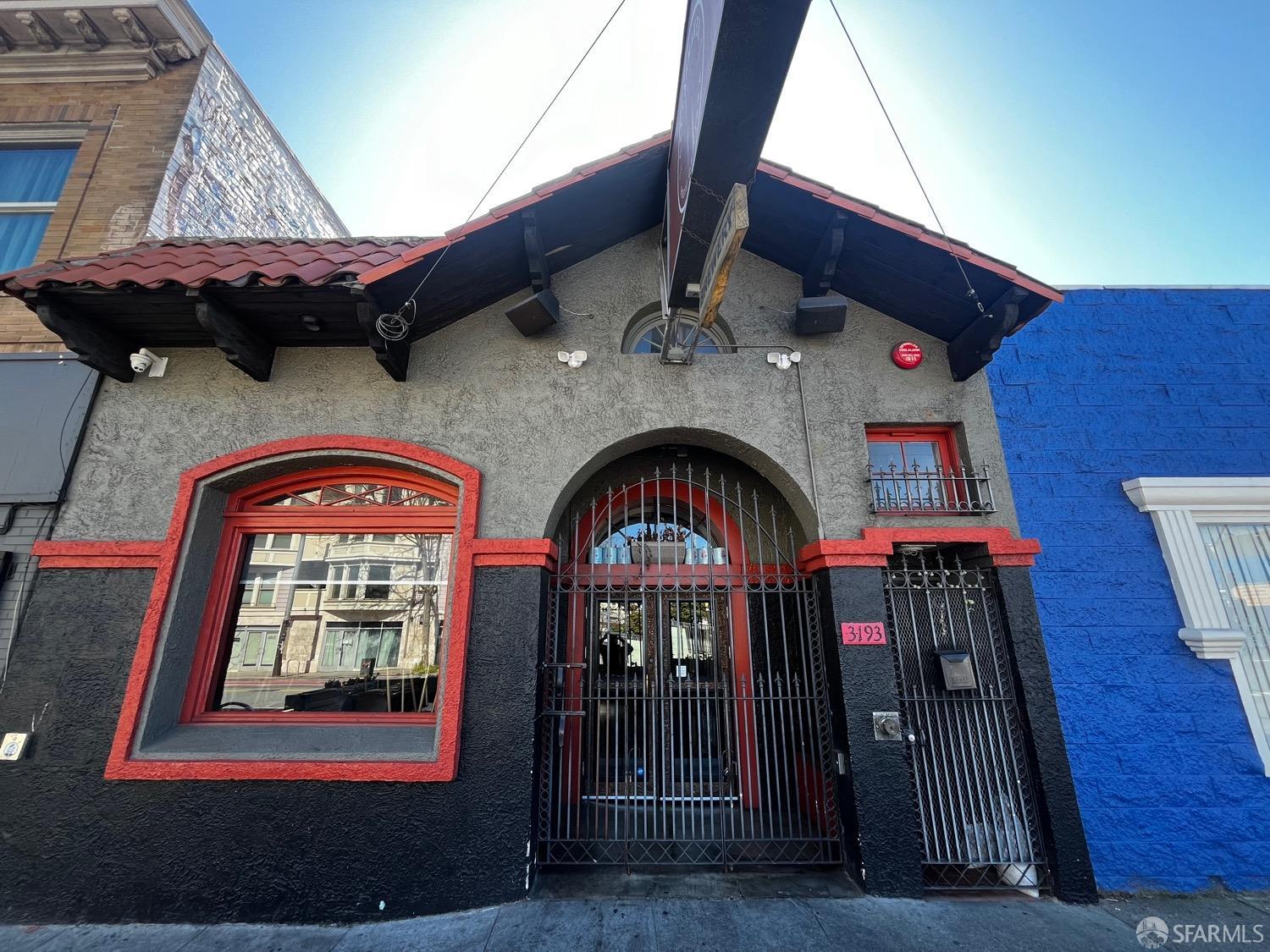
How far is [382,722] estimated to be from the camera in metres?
4.29

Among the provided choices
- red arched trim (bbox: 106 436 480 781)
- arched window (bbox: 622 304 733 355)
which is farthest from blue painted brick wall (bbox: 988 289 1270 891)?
red arched trim (bbox: 106 436 480 781)

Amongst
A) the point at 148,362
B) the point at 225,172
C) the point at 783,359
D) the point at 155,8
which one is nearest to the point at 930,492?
the point at 783,359

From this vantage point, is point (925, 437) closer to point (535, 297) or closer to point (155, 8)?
point (535, 297)

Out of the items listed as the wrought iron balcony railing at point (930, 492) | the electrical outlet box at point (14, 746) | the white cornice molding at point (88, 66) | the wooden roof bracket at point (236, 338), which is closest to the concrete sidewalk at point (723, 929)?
the electrical outlet box at point (14, 746)

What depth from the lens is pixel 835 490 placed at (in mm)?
4422

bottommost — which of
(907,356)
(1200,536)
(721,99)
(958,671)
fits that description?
(958,671)

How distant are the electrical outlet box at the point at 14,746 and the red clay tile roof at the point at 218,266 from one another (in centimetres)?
324

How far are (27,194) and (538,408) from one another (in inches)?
238

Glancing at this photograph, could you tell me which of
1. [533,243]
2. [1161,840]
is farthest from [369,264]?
[1161,840]

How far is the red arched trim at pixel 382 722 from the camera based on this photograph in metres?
3.69

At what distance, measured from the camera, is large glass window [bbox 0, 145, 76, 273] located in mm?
5250

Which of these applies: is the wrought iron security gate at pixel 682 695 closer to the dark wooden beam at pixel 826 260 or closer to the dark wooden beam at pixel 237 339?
the dark wooden beam at pixel 826 260

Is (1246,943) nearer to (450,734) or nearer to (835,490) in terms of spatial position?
(835,490)

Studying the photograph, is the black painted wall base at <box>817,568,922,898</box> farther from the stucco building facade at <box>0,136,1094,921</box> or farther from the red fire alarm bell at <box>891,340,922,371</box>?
the red fire alarm bell at <box>891,340,922,371</box>
